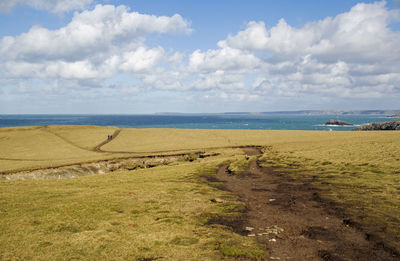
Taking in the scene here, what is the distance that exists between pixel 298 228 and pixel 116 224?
12.0 m

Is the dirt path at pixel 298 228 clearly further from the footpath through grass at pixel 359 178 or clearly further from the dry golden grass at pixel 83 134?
the dry golden grass at pixel 83 134

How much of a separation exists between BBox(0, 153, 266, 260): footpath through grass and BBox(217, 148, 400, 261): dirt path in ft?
4.63

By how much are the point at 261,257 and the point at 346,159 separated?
33828 mm

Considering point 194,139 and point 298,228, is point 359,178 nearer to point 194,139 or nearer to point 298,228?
point 298,228

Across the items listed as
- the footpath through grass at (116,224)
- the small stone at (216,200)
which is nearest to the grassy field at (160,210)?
the footpath through grass at (116,224)

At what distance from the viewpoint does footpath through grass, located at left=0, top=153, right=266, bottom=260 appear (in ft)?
42.7

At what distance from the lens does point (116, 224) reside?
1684cm

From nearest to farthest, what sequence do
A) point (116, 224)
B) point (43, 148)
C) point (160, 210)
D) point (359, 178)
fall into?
point (116, 224), point (160, 210), point (359, 178), point (43, 148)

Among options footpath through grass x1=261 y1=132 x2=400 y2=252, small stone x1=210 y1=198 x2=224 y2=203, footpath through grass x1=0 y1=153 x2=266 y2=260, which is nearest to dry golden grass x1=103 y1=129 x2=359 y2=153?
footpath through grass x1=261 y1=132 x2=400 y2=252

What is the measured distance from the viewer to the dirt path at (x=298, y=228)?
13289 millimetres

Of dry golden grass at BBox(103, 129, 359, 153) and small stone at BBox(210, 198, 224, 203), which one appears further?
dry golden grass at BBox(103, 129, 359, 153)

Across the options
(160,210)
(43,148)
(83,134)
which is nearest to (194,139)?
(43,148)

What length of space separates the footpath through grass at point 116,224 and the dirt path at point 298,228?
55.5 inches

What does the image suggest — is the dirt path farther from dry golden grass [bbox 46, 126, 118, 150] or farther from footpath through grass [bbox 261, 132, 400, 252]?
dry golden grass [bbox 46, 126, 118, 150]
